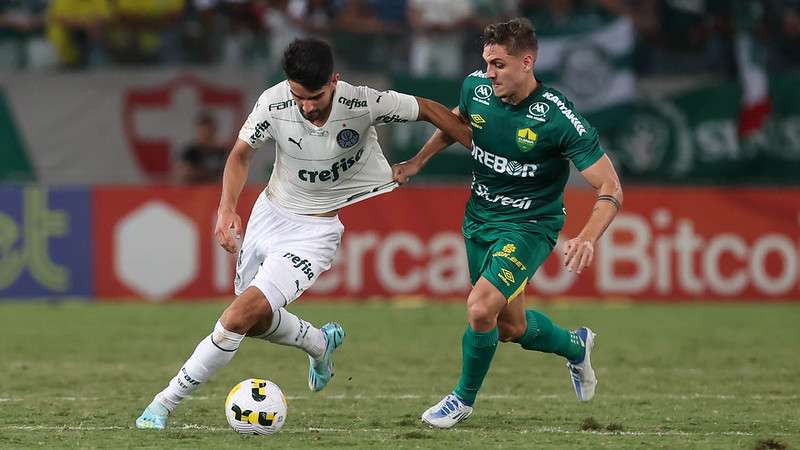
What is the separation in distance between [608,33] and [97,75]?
20.5 ft

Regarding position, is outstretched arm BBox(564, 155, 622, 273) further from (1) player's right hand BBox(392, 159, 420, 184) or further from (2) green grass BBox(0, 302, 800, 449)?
(1) player's right hand BBox(392, 159, 420, 184)

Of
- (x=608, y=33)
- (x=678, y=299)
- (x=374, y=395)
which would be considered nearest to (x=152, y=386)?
(x=374, y=395)

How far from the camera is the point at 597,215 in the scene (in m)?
7.27

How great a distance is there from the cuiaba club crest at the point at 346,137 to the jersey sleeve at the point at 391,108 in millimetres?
133

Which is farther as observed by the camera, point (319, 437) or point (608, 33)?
point (608, 33)

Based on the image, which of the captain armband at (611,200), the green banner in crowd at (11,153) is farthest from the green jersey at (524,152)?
the green banner in crowd at (11,153)

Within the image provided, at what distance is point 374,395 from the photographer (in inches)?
359

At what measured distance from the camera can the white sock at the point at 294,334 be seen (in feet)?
27.1

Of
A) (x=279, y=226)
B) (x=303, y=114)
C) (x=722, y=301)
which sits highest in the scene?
(x=303, y=114)

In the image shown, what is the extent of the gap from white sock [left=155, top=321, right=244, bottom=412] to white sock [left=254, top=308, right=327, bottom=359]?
26.0 inches

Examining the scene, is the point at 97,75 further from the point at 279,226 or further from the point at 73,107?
the point at 279,226

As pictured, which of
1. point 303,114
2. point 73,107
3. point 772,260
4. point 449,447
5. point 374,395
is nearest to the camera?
point 449,447

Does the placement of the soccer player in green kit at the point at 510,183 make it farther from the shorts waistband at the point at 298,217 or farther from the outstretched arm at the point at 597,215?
the shorts waistband at the point at 298,217

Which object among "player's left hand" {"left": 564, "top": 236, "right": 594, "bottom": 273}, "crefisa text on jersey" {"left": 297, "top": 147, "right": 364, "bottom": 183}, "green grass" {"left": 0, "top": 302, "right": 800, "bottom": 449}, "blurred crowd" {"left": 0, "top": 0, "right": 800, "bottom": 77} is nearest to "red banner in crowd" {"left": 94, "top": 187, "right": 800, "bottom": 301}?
"green grass" {"left": 0, "top": 302, "right": 800, "bottom": 449}
